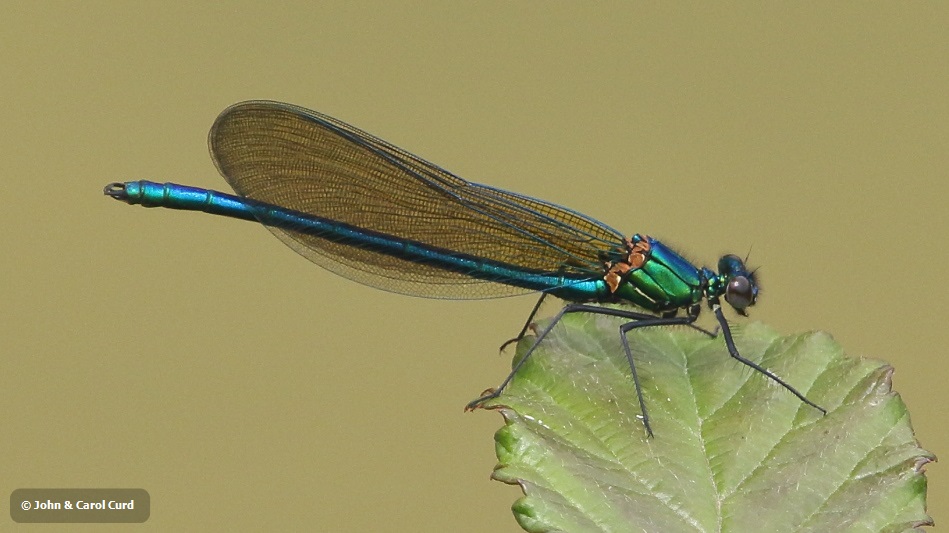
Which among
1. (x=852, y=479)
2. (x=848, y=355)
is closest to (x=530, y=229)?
(x=848, y=355)

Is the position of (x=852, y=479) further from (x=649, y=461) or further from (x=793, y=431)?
(x=649, y=461)

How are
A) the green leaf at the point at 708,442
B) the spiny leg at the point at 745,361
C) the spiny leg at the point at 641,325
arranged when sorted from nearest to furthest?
the green leaf at the point at 708,442
the spiny leg at the point at 745,361
the spiny leg at the point at 641,325

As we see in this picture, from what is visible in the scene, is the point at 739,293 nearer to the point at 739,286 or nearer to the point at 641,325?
the point at 739,286

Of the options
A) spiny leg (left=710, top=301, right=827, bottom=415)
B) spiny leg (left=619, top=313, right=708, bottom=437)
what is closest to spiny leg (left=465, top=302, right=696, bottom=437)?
spiny leg (left=619, top=313, right=708, bottom=437)

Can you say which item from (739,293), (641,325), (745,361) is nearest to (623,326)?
(641,325)

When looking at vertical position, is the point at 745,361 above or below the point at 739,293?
below

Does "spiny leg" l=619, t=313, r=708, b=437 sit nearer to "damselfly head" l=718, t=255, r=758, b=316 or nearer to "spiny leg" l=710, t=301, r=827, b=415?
"spiny leg" l=710, t=301, r=827, b=415

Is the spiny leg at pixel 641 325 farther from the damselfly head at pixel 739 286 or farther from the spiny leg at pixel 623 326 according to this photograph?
the damselfly head at pixel 739 286

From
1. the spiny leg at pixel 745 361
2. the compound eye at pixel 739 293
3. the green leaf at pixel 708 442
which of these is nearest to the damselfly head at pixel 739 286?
the compound eye at pixel 739 293
